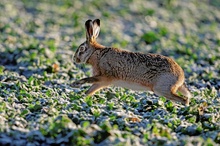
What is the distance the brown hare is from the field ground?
0.22m

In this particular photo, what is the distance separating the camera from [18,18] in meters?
14.9

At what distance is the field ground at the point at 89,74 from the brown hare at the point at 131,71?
221 mm

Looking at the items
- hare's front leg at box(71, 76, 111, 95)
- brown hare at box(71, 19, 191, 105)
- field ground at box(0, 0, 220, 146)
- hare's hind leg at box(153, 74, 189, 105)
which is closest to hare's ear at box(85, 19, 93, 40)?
brown hare at box(71, 19, 191, 105)

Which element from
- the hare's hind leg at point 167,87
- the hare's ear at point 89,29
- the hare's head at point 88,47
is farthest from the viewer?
the hare's head at point 88,47

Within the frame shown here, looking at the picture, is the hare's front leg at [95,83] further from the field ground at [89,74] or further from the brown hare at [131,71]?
the field ground at [89,74]

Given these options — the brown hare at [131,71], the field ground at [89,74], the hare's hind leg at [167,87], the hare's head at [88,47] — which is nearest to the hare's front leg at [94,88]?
the brown hare at [131,71]

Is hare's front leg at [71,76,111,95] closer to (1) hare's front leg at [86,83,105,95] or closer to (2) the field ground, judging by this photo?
(1) hare's front leg at [86,83,105,95]

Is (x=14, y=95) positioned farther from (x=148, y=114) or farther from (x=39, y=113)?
(x=148, y=114)

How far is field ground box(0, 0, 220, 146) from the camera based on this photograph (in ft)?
20.6

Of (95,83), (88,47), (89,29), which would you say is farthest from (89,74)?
(95,83)

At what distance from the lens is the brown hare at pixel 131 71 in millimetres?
7953

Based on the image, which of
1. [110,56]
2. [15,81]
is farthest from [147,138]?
[15,81]

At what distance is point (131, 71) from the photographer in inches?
324

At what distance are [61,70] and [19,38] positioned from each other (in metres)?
3.06
